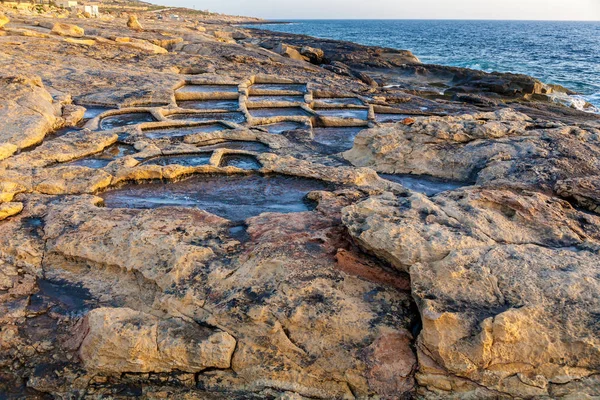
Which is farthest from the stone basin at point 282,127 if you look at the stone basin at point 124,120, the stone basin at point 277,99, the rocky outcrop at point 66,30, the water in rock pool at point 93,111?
the rocky outcrop at point 66,30

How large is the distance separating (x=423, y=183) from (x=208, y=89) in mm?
8107

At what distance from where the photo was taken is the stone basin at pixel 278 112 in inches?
453

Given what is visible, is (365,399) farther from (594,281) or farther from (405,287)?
(594,281)

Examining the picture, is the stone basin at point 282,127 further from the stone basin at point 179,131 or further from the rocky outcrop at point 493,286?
the rocky outcrop at point 493,286

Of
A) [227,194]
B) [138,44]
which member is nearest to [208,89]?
[227,194]

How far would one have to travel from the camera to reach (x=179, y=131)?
966 cm

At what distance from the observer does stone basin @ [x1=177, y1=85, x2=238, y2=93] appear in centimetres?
1295

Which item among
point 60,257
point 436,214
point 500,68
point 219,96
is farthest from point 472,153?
point 500,68

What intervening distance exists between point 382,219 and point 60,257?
3080mm

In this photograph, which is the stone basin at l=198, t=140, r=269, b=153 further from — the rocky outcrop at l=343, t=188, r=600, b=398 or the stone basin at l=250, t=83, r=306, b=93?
the stone basin at l=250, t=83, r=306, b=93

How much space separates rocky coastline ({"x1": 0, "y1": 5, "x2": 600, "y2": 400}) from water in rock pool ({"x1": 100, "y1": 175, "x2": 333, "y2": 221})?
0.13 ft

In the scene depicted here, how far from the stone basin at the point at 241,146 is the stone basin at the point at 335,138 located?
3.70 ft

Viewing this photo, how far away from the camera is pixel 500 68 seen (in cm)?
3597

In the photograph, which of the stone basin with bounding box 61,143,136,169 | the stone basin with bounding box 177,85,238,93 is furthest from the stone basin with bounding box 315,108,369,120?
the stone basin with bounding box 61,143,136,169
